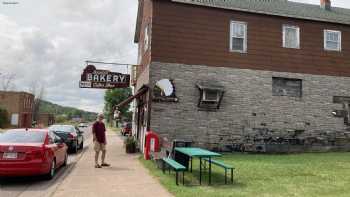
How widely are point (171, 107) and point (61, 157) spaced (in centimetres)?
584

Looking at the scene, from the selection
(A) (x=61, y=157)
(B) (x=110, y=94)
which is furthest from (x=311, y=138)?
(B) (x=110, y=94)

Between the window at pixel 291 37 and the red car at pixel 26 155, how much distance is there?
13183mm

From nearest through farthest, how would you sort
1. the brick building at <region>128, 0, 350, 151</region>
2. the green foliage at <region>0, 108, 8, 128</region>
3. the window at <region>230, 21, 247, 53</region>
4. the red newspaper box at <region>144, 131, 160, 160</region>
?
the red newspaper box at <region>144, 131, 160, 160</region>
the brick building at <region>128, 0, 350, 151</region>
the window at <region>230, 21, 247, 53</region>
the green foliage at <region>0, 108, 8, 128</region>

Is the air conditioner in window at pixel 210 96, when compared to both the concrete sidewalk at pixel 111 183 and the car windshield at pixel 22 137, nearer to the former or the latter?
the concrete sidewalk at pixel 111 183

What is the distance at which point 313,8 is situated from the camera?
72.0ft

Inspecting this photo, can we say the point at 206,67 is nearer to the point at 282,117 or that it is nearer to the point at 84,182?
the point at 282,117

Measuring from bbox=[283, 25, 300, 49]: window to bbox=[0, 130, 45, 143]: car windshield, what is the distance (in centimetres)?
1316

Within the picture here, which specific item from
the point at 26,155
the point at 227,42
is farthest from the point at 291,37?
the point at 26,155

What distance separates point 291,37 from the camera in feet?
62.6

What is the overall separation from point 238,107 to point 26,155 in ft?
35.4

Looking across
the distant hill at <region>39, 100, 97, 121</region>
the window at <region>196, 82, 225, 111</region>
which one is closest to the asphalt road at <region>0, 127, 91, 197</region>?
the window at <region>196, 82, 225, 111</region>

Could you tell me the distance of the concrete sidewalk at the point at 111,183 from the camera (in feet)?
28.5

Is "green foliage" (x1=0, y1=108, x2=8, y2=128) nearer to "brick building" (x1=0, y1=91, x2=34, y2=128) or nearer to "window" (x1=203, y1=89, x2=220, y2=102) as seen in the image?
"brick building" (x1=0, y1=91, x2=34, y2=128)

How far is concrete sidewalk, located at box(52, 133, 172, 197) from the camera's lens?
869cm
